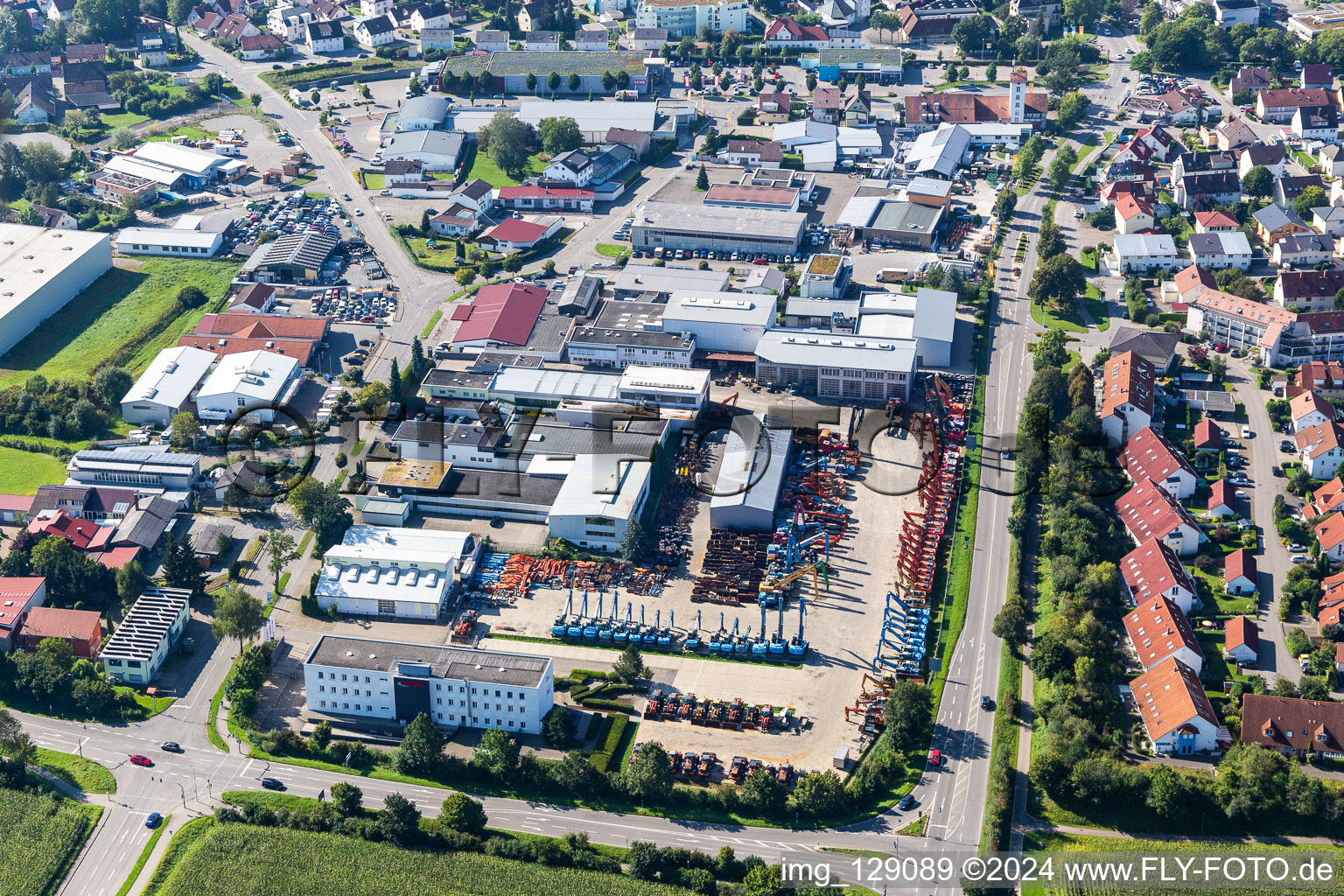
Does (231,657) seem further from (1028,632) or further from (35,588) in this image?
(1028,632)

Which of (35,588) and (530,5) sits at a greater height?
(530,5)

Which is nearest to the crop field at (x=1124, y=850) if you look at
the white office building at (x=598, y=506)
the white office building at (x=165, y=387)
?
the white office building at (x=598, y=506)

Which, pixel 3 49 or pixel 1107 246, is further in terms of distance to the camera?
pixel 3 49

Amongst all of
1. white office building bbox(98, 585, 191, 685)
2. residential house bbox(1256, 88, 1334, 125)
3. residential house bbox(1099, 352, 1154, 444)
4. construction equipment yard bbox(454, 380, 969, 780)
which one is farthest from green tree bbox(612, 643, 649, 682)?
residential house bbox(1256, 88, 1334, 125)

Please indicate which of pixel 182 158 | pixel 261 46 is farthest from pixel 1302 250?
pixel 261 46

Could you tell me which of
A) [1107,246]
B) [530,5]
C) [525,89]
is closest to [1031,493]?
[1107,246]

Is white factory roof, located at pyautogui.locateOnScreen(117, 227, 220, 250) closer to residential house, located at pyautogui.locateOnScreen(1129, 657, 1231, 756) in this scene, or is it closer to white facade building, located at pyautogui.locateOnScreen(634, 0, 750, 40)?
white facade building, located at pyautogui.locateOnScreen(634, 0, 750, 40)

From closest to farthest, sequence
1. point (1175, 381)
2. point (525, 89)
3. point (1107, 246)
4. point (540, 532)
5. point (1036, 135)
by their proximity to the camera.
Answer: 1. point (540, 532)
2. point (1175, 381)
3. point (1107, 246)
4. point (1036, 135)
5. point (525, 89)
